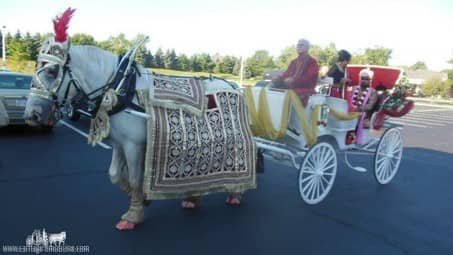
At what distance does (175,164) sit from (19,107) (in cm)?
634

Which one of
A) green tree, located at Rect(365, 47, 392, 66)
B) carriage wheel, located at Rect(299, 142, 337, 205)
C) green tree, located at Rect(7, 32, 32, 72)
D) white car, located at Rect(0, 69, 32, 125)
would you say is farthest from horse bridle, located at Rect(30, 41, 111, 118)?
green tree, located at Rect(365, 47, 392, 66)

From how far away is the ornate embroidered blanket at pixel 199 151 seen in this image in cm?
358

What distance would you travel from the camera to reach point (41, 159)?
6.54 m

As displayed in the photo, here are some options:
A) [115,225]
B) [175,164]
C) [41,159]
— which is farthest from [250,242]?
[41,159]

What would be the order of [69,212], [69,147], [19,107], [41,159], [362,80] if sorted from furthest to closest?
[19,107] → [69,147] → [41,159] → [362,80] → [69,212]

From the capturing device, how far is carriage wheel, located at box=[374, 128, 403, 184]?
607 cm

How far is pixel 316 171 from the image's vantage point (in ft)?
16.4

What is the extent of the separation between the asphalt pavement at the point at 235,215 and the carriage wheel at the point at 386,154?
6.8 inches

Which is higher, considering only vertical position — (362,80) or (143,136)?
(362,80)

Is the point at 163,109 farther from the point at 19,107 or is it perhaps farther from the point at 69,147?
the point at 19,107

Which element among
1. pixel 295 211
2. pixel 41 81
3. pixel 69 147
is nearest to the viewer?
pixel 41 81

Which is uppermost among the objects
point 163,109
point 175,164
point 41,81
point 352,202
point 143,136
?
point 41,81

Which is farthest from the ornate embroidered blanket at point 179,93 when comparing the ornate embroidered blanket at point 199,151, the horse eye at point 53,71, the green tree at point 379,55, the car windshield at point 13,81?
the green tree at point 379,55

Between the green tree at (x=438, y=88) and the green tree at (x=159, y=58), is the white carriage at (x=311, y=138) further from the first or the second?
the green tree at (x=438, y=88)
